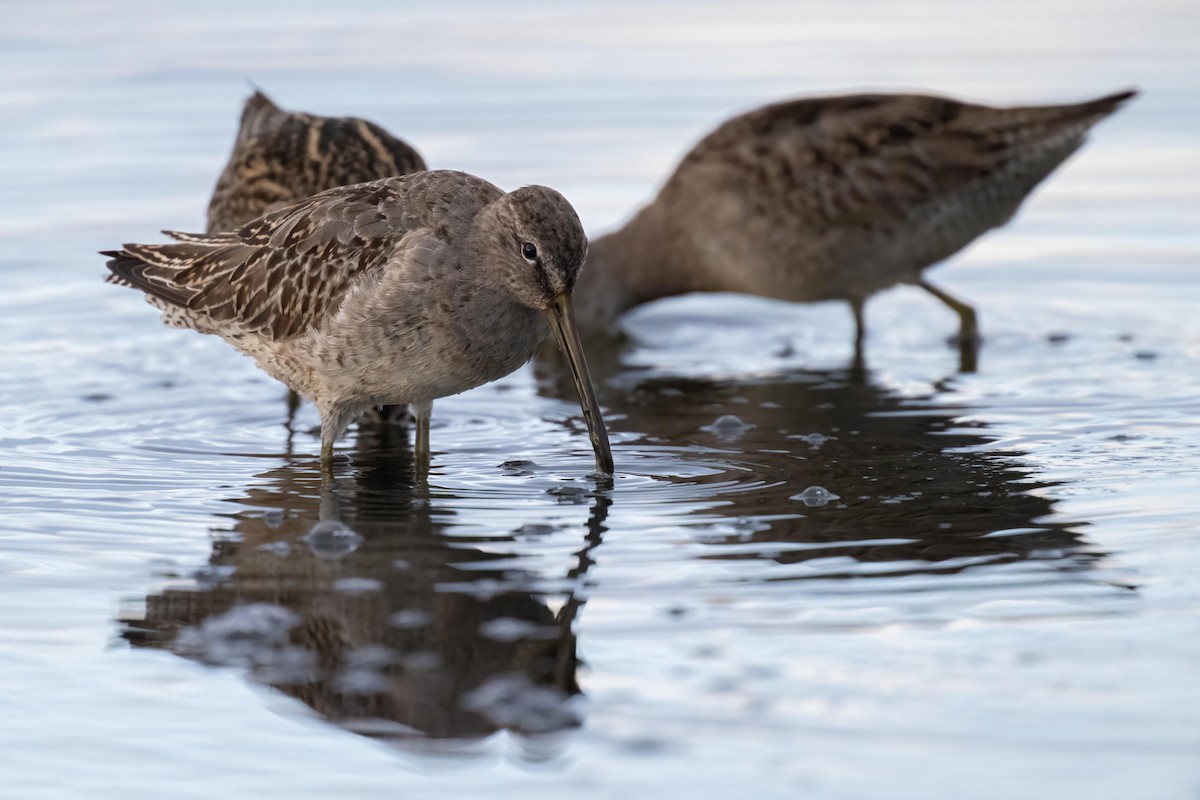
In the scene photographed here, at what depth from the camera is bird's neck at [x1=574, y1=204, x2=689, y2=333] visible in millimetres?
9164

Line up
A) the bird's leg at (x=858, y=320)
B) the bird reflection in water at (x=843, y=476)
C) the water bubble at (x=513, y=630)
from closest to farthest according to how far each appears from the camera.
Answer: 1. the water bubble at (x=513, y=630)
2. the bird reflection in water at (x=843, y=476)
3. the bird's leg at (x=858, y=320)

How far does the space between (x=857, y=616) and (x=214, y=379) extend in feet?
13.3

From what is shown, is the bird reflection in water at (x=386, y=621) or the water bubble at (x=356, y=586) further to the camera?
the water bubble at (x=356, y=586)

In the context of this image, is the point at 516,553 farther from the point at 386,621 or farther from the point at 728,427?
the point at 728,427

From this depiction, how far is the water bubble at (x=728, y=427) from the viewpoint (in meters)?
7.01

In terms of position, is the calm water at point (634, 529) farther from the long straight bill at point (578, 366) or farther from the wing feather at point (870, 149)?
the wing feather at point (870, 149)

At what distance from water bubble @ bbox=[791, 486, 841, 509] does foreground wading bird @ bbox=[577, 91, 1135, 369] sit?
276cm

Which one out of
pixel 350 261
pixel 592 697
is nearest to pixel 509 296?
pixel 350 261

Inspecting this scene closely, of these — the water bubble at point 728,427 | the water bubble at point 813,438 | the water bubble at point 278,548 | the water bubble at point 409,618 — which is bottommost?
the water bubble at point 278,548

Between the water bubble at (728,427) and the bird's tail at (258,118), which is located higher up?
the bird's tail at (258,118)

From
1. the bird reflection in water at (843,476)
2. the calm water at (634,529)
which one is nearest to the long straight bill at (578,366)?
the calm water at (634,529)

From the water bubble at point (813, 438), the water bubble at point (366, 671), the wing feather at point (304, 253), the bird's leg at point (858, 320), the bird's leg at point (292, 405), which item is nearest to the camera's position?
the water bubble at point (366, 671)

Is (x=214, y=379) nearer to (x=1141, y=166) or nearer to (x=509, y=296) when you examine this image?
(x=509, y=296)

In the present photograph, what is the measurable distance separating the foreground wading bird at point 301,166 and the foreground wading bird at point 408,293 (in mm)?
814
